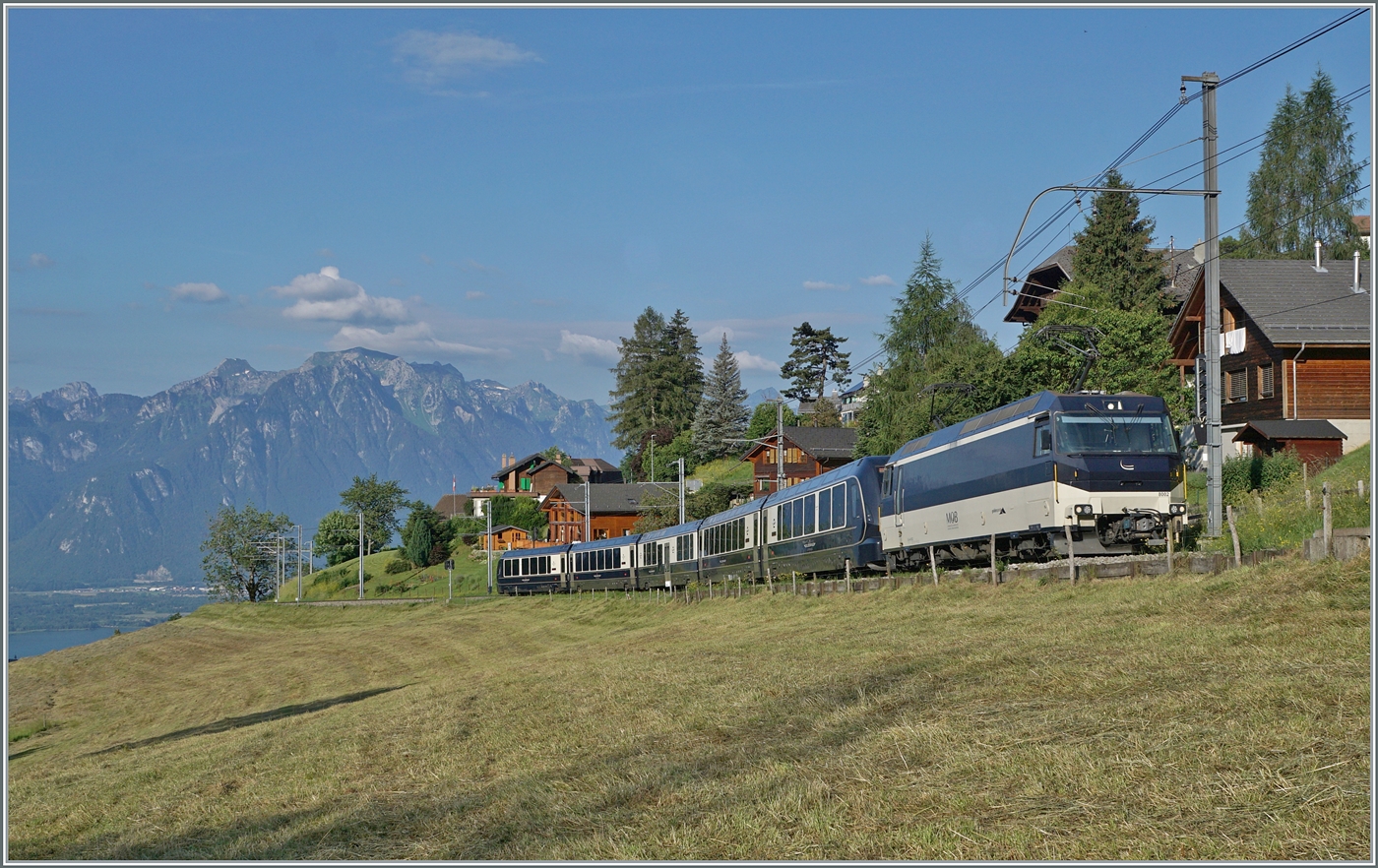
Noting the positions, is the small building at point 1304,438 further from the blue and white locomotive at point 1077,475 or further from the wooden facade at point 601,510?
the wooden facade at point 601,510

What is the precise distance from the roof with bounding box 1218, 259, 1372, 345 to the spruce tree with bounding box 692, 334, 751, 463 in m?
79.2

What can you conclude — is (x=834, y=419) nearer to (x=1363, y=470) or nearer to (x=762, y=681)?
(x=1363, y=470)

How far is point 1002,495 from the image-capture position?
27234mm

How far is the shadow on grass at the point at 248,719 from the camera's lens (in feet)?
76.3

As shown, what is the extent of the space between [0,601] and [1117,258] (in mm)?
76855

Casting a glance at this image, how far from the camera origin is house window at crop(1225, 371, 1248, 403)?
4794 cm

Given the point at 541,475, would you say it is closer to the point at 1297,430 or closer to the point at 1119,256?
the point at 1119,256

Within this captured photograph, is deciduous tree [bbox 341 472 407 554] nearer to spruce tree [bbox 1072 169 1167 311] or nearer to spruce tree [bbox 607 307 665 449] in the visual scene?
spruce tree [bbox 607 307 665 449]

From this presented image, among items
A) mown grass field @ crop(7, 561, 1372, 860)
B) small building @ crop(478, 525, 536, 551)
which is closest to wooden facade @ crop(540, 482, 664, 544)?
small building @ crop(478, 525, 536, 551)

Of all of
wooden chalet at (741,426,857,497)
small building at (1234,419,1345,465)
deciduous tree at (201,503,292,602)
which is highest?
wooden chalet at (741,426,857,497)

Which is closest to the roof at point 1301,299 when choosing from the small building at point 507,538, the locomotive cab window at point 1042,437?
the locomotive cab window at point 1042,437

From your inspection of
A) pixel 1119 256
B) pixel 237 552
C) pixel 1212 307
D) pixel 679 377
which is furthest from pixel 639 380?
pixel 1212 307

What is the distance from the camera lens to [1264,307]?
4650 cm

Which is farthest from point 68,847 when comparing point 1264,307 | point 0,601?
point 1264,307
